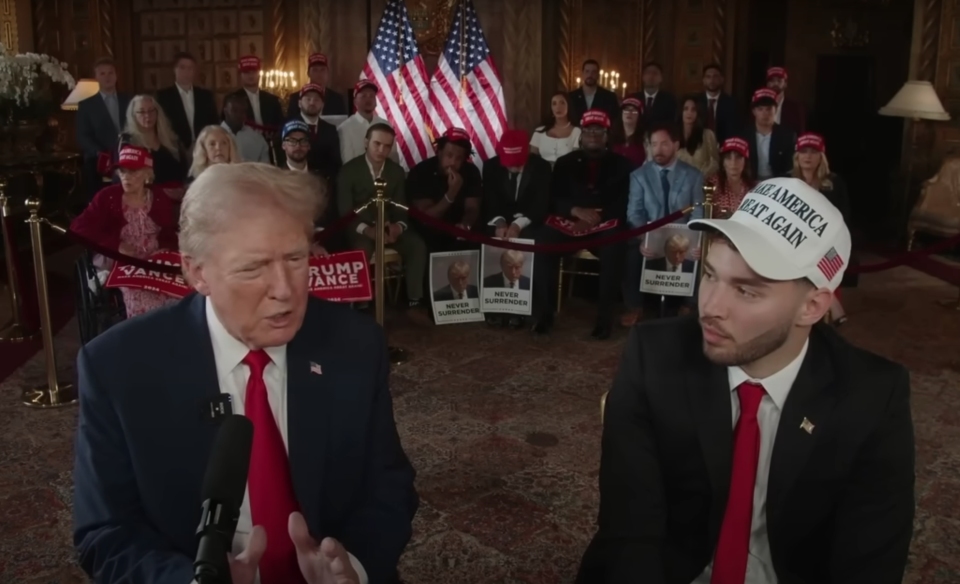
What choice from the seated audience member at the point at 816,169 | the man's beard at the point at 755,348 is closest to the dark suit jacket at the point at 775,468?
the man's beard at the point at 755,348

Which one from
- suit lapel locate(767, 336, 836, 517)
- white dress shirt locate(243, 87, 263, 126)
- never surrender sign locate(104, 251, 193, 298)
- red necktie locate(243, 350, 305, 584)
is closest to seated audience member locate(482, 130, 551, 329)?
never surrender sign locate(104, 251, 193, 298)

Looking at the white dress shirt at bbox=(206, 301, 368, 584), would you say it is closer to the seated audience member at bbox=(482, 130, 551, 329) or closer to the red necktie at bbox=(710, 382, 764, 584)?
the red necktie at bbox=(710, 382, 764, 584)

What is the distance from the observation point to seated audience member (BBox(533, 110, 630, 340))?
6738mm

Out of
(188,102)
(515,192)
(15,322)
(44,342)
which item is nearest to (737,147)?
(515,192)

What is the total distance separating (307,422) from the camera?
201 centimetres

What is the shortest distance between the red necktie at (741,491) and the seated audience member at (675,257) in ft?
14.8

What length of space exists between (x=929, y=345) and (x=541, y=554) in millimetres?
4053

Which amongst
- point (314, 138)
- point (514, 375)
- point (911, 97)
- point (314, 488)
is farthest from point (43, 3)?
point (314, 488)

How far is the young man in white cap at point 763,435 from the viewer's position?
6.59 ft

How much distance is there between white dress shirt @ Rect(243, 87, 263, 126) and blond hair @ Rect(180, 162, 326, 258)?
7514mm

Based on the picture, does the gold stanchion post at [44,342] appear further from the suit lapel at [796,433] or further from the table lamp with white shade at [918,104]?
the table lamp with white shade at [918,104]

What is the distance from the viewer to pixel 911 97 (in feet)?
31.0

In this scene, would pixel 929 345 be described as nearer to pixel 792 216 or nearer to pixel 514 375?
pixel 514 375

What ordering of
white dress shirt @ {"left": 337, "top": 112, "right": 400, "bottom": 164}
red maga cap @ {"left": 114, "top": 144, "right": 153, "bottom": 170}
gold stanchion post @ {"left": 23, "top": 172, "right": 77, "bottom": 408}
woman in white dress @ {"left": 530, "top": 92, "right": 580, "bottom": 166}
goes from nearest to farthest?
1. gold stanchion post @ {"left": 23, "top": 172, "right": 77, "bottom": 408}
2. red maga cap @ {"left": 114, "top": 144, "right": 153, "bottom": 170}
3. white dress shirt @ {"left": 337, "top": 112, "right": 400, "bottom": 164}
4. woman in white dress @ {"left": 530, "top": 92, "right": 580, "bottom": 166}
